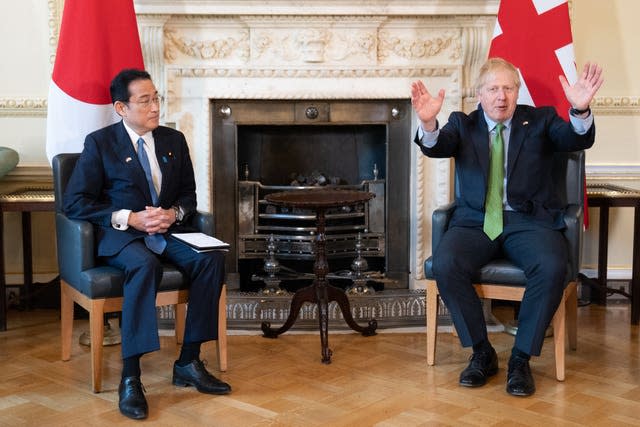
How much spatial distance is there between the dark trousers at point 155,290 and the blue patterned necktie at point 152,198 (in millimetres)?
27

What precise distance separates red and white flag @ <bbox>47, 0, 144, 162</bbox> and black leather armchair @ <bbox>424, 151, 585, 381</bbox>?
160 centimetres

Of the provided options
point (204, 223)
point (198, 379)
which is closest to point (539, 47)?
point (204, 223)

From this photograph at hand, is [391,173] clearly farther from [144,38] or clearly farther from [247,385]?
[247,385]

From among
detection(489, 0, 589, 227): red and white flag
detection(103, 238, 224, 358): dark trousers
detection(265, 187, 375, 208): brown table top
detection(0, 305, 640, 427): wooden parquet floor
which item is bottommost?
detection(0, 305, 640, 427): wooden parquet floor

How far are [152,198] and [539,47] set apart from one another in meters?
1.89

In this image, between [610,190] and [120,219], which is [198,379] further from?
[610,190]

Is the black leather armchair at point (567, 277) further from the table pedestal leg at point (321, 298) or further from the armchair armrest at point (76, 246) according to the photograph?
the armchair armrest at point (76, 246)

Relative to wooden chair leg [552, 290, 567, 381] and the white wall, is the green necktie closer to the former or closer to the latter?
wooden chair leg [552, 290, 567, 381]

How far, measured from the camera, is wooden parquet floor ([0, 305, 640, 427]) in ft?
9.67

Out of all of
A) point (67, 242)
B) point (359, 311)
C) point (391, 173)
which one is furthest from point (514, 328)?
point (67, 242)

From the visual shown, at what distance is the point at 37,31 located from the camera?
175 inches

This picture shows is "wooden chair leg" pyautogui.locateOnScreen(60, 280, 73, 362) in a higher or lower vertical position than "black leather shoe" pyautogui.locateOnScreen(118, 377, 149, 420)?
higher

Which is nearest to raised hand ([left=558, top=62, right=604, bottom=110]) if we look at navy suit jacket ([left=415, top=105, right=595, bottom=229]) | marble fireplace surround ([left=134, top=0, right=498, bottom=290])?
navy suit jacket ([left=415, top=105, right=595, bottom=229])

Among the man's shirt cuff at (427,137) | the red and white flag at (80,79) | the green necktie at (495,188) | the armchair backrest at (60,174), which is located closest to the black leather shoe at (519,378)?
the green necktie at (495,188)
